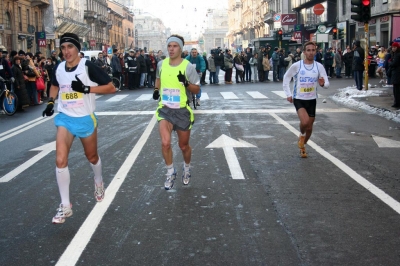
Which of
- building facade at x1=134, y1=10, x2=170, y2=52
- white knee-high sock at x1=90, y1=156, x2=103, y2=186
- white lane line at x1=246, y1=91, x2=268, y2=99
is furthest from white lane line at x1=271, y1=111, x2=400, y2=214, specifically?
building facade at x1=134, y1=10, x2=170, y2=52

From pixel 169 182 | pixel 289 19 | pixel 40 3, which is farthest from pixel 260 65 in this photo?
pixel 289 19

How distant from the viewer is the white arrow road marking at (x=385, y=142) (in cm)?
1016

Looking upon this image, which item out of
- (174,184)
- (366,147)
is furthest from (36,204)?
(366,147)

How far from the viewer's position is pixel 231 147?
9.95m

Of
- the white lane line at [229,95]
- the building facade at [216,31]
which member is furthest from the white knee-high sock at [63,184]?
the building facade at [216,31]

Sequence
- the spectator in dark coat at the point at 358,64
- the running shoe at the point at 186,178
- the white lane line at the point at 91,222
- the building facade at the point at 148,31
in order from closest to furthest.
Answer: the white lane line at the point at 91,222 < the running shoe at the point at 186,178 < the spectator in dark coat at the point at 358,64 < the building facade at the point at 148,31

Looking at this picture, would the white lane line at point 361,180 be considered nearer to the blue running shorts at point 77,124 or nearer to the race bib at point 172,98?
the race bib at point 172,98

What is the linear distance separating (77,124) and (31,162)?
3470 mm

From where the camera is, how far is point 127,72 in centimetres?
2716

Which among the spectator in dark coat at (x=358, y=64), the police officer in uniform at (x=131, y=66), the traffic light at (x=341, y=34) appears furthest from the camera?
the traffic light at (x=341, y=34)

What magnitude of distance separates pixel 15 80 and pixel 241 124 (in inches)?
309

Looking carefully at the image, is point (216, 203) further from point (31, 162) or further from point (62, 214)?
point (31, 162)

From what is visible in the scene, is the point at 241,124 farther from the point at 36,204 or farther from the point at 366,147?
the point at 36,204

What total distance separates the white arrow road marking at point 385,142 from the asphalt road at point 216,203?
4 cm
